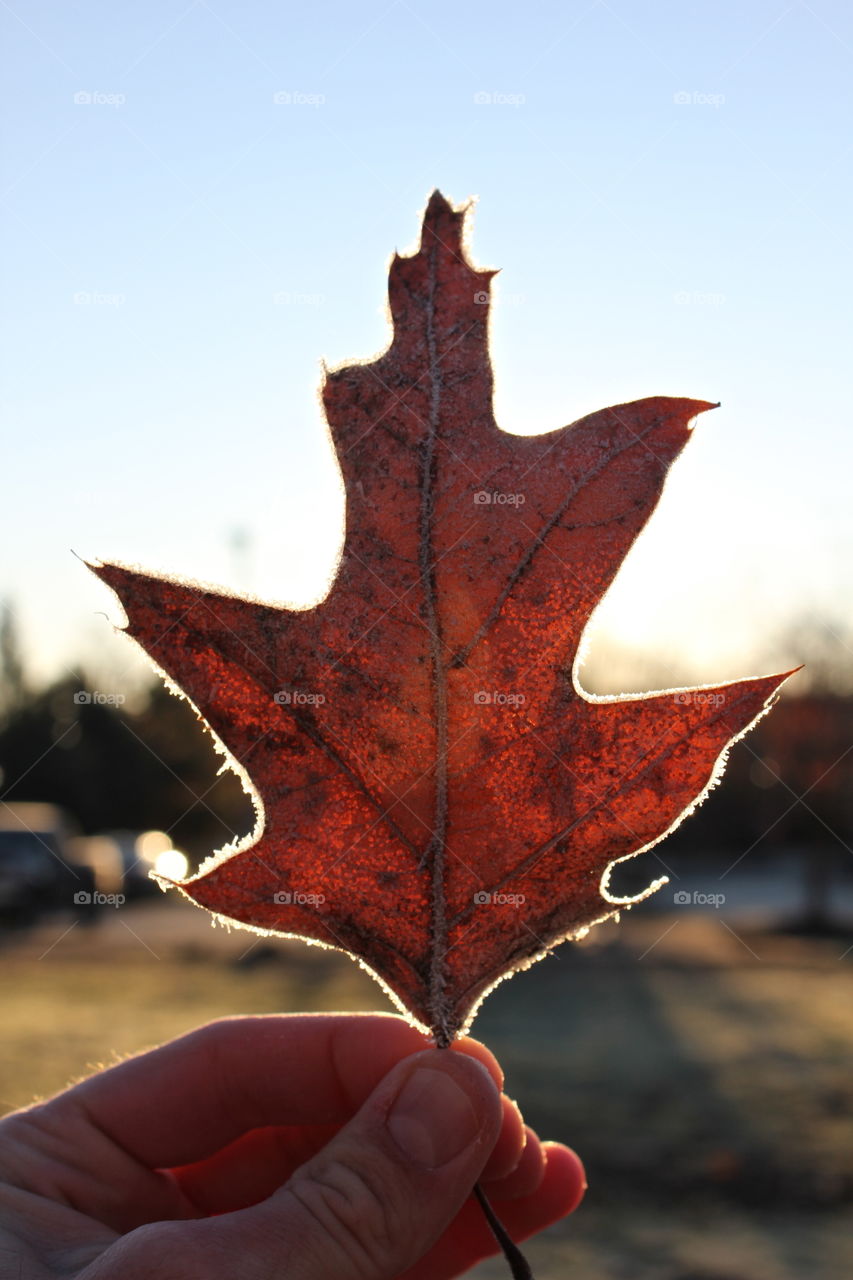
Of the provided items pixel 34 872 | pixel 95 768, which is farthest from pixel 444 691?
pixel 95 768

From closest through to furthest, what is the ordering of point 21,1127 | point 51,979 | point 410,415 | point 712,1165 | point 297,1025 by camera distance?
1. point 410,415
2. point 21,1127
3. point 297,1025
4. point 712,1165
5. point 51,979

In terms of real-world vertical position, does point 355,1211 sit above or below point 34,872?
above

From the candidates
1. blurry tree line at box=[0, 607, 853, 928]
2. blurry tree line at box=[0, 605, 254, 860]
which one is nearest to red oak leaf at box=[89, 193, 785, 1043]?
blurry tree line at box=[0, 607, 853, 928]

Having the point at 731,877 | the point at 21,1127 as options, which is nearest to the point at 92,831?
the point at 731,877

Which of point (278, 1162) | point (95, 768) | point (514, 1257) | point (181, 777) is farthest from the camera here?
point (95, 768)

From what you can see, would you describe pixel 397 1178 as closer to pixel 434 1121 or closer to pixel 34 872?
pixel 434 1121

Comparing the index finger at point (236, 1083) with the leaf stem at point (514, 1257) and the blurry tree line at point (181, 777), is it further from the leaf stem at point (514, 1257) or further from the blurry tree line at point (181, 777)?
the blurry tree line at point (181, 777)

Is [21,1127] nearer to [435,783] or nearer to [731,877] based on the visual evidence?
[435,783]
